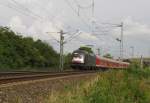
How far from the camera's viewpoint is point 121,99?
58.4 feet

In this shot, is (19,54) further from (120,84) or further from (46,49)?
(120,84)

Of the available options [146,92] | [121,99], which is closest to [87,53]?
[146,92]

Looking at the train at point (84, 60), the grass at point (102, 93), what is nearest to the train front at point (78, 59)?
the train at point (84, 60)

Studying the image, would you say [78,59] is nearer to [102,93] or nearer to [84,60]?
[84,60]

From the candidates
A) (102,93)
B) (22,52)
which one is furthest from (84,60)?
(102,93)

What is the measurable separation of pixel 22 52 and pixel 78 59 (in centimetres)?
939

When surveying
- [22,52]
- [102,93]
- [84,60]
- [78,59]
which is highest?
[22,52]

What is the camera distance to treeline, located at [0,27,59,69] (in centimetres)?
5345

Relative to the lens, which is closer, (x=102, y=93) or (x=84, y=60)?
(x=102, y=93)

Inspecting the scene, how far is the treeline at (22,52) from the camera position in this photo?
175 ft

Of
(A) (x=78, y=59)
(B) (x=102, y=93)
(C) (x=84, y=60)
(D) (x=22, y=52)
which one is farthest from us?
(D) (x=22, y=52)

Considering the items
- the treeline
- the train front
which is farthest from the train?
the treeline

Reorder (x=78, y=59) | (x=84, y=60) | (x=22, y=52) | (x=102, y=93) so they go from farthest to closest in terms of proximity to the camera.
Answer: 1. (x=22, y=52)
2. (x=78, y=59)
3. (x=84, y=60)
4. (x=102, y=93)

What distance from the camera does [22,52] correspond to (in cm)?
5903
